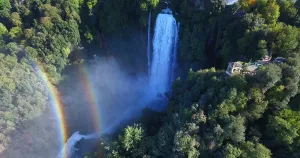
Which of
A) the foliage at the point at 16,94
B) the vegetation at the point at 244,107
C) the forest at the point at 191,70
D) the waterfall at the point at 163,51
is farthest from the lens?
the waterfall at the point at 163,51

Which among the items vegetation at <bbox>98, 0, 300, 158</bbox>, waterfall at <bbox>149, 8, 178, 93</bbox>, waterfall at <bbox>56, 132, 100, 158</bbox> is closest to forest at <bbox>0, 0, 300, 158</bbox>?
vegetation at <bbox>98, 0, 300, 158</bbox>

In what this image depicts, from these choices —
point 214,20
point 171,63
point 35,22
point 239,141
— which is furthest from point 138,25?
point 239,141

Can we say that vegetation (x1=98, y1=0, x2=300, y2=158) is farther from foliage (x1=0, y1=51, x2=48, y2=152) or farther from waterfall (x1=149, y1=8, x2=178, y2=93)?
foliage (x1=0, y1=51, x2=48, y2=152)

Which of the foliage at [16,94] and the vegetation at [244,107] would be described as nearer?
the vegetation at [244,107]

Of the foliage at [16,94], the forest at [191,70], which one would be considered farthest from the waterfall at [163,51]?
the foliage at [16,94]

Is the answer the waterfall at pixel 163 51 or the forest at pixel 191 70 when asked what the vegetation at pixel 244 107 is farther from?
the waterfall at pixel 163 51

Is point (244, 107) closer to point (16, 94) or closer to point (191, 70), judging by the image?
point (191, 70)
